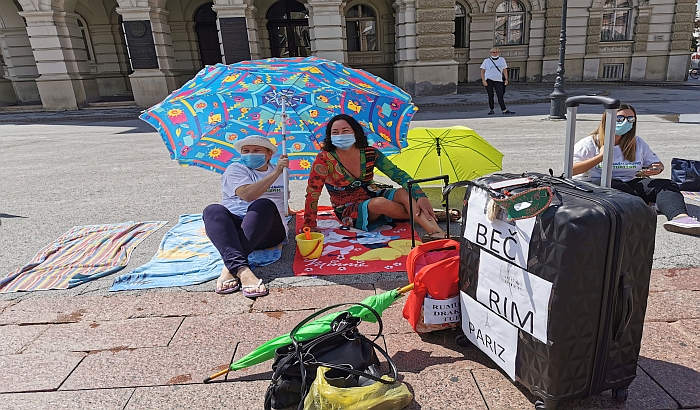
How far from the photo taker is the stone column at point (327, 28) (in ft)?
56.5

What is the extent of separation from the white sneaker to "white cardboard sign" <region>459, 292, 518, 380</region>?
280cm

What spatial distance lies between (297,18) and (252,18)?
422cm

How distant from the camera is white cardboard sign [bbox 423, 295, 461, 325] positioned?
8.00ft

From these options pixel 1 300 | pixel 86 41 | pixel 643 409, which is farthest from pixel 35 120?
pixel 643 409

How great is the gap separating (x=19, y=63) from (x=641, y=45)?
94.5ft

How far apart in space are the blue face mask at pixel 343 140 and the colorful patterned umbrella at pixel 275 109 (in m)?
0.37

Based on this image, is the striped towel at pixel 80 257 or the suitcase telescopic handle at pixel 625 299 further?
the striped towel at pixel 80 257

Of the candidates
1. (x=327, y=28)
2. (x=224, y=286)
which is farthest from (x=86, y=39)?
(x=224, y=286)

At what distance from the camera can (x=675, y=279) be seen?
3170mm

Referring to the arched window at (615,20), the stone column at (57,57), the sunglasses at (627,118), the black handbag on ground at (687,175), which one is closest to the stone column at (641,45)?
the arched window at (615,20)

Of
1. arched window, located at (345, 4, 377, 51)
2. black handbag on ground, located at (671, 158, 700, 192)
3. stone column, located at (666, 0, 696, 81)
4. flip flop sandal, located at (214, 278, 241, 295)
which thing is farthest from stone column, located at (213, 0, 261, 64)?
stone column, located at (666, 0, 696, 81)

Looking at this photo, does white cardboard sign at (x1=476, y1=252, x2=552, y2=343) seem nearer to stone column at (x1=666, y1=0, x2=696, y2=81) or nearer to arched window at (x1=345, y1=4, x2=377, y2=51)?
arched window at (x1=345, y1=4, x2=377, y2=51)

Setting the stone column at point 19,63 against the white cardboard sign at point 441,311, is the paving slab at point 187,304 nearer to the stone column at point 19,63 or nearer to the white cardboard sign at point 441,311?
the white cardboard sign at point 441,311

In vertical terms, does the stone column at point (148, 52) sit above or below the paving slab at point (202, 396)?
above
